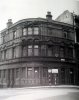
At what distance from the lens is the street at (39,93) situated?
1.65 meters

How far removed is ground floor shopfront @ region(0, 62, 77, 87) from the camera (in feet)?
5.69

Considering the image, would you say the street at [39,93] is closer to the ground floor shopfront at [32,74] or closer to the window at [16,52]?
the ground floor shopfront at [32,74]

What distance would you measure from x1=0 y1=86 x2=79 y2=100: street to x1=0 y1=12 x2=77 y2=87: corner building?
50mm

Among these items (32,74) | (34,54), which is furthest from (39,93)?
(34,54)

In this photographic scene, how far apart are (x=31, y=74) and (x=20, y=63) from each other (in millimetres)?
139

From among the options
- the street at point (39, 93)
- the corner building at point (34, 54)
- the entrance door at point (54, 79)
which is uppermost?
the corner building at point (34, 54)

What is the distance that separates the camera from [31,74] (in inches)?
71.1

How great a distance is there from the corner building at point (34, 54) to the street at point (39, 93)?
0.17 ft

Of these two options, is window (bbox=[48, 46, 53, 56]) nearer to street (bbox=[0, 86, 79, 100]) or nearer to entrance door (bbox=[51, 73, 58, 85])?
entrance door (bbox=[51, 73, 58, 85])

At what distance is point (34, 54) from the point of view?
6.02 ft

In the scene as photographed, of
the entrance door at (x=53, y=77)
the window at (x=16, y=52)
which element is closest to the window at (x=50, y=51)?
the entrance door at (x=53, y=77)

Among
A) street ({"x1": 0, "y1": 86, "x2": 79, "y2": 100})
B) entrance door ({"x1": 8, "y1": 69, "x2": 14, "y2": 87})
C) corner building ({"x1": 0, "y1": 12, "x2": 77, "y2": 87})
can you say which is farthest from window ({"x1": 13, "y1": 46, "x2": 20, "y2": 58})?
street ({"x1": 0, "y1": 86, "x2": 79, "y2": 100})

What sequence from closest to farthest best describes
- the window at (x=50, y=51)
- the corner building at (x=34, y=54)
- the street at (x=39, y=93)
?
the street at (x=39, y=93), the corner building at (x=34, y=54), the window at (x=50, y=51)

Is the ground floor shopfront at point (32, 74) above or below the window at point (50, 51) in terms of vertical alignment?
below
